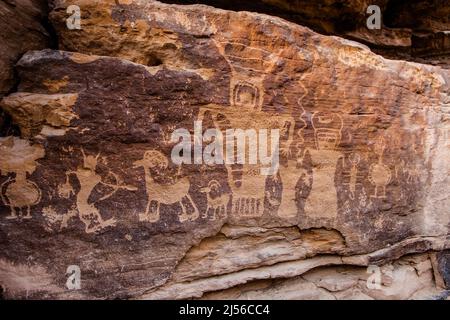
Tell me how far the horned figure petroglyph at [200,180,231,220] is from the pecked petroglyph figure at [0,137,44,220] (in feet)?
4.43

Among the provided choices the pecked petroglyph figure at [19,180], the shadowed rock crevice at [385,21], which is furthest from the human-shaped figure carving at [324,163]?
the pecked petroglyph figure at [19,180]

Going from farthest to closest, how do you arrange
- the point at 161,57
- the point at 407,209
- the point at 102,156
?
the point at 407,209 → the point at 161,57 → the point at 102,156

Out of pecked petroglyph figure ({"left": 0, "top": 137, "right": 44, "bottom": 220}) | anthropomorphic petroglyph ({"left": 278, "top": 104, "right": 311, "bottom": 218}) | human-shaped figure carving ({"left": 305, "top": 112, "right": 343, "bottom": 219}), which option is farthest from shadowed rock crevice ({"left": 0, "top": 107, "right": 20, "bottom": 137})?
human-shaped figure carving ({"left": 305, "top": 112, "right": 343, "bottom": 219})

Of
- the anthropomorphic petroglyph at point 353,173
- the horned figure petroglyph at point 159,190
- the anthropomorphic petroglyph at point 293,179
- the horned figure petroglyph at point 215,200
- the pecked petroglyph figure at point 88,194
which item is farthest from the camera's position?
the anthropomorphic petroglyph at point 353,173

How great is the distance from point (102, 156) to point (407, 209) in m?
3.17

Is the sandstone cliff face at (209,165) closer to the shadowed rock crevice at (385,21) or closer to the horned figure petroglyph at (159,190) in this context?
the horned figure petroglyph at (159,190)

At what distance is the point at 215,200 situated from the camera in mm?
3252

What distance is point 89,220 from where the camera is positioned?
297 centimetres

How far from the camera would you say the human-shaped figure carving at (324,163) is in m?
3.54

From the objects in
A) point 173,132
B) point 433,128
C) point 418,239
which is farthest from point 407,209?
point 173,132

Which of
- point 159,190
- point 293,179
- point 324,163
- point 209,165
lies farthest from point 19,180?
point 324,163

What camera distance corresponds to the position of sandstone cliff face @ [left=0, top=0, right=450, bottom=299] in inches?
114
